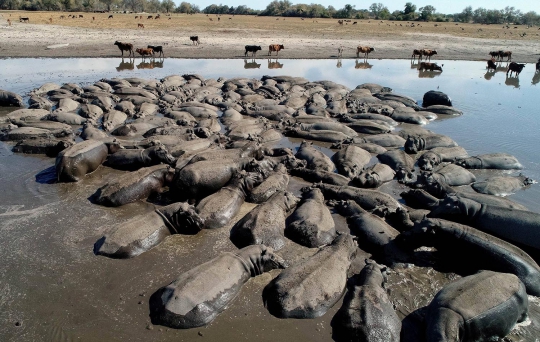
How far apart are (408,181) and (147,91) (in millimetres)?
13372

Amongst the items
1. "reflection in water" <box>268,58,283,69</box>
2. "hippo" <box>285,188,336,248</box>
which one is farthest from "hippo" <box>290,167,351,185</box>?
"reflection in water" <box>268,58,283,69</box>

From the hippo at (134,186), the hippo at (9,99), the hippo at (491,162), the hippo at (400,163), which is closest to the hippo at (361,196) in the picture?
the hippo at (400,163)

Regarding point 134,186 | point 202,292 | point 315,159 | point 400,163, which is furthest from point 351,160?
point 202,292

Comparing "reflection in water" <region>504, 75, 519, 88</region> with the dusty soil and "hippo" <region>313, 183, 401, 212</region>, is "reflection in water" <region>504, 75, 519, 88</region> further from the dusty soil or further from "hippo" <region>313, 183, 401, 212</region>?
"hippo" <region>313, 183, 401, 212</region>

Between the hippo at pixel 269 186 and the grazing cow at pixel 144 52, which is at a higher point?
the grazing cow at pixel 144 52

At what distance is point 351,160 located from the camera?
11227mm

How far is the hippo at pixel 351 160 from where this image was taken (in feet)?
35.5

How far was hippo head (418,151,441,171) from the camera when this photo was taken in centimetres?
1124

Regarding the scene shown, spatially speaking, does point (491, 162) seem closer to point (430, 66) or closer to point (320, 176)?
point (320, 176)

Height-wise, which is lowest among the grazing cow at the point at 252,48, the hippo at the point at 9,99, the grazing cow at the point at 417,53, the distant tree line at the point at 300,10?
the hippo at the point at 9,99

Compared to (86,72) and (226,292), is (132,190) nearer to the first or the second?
(226,292)

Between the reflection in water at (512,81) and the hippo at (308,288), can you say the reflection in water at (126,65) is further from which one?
the reflection in water at (512,81)

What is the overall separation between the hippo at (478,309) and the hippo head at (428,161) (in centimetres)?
573

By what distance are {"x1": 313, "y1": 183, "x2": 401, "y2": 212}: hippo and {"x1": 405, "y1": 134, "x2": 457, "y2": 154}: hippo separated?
4272 mm
